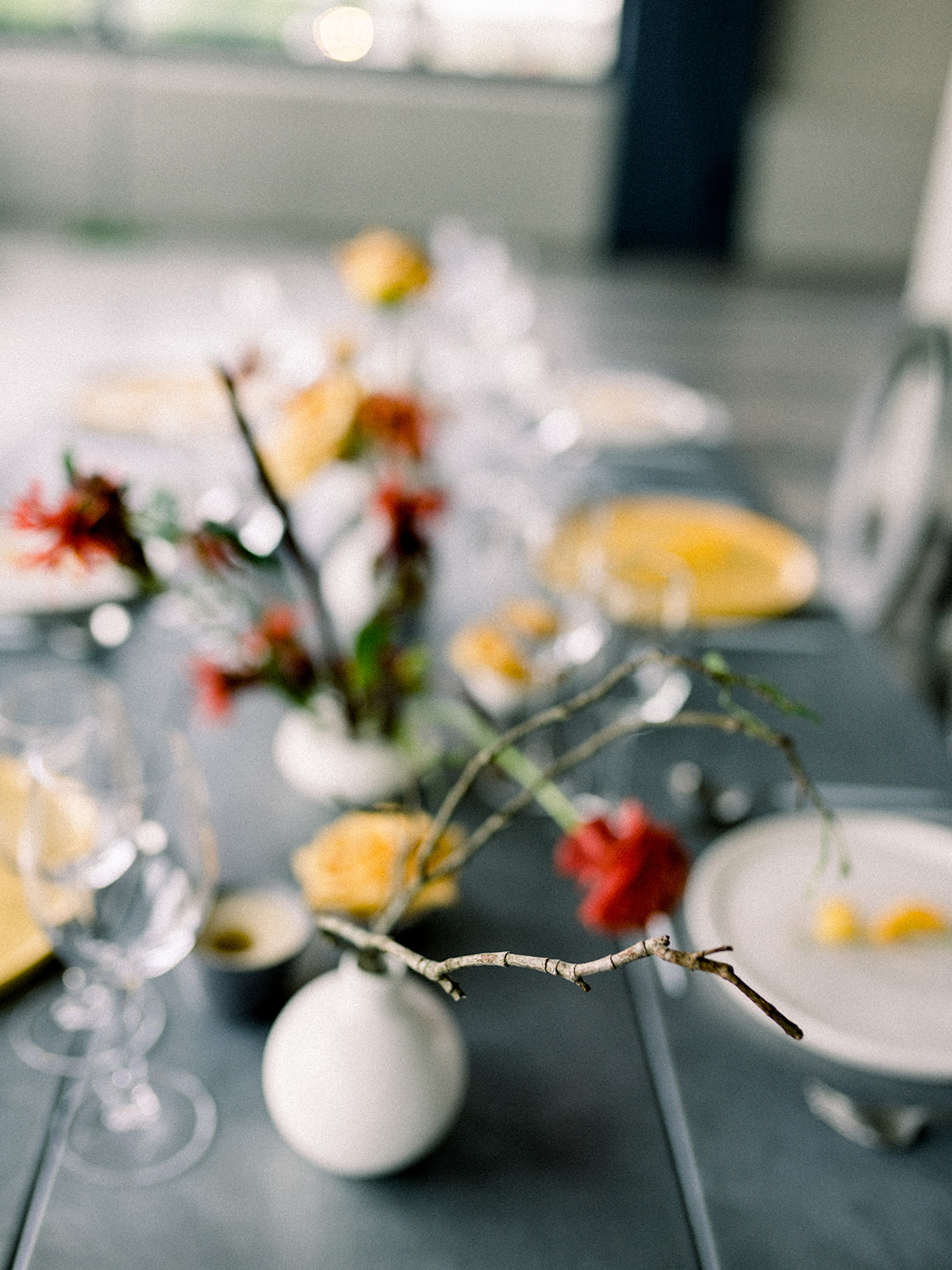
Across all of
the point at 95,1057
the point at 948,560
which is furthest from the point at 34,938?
the point at 948,560

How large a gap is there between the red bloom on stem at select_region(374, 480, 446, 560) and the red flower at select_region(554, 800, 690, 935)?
387mm

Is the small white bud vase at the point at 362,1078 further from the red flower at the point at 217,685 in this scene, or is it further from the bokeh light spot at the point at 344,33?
the bokeh light spot at the point at 344,33

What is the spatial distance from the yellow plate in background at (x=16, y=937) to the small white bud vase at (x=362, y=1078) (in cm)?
23

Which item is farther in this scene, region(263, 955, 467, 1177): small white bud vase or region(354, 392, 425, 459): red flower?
region(354, 392, 425, 459): red flower

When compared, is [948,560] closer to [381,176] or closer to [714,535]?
[714,535]

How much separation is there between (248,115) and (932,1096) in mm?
7211

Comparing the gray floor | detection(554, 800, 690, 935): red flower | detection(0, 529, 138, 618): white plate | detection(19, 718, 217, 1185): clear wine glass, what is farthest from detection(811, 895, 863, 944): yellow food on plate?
the gray floor

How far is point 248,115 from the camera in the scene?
7.01 metres

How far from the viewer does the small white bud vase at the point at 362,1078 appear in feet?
2.23

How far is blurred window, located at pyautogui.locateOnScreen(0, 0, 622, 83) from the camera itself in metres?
6.94

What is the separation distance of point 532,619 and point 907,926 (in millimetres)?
499

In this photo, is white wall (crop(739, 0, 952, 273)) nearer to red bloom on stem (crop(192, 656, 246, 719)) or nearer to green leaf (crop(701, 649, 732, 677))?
red bloom on stem (crop(192, 656, 246, 719))

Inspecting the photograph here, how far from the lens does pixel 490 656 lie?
3.89 ft

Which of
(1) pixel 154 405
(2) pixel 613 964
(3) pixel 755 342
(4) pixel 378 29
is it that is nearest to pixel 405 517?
(2) pixel 613 964
